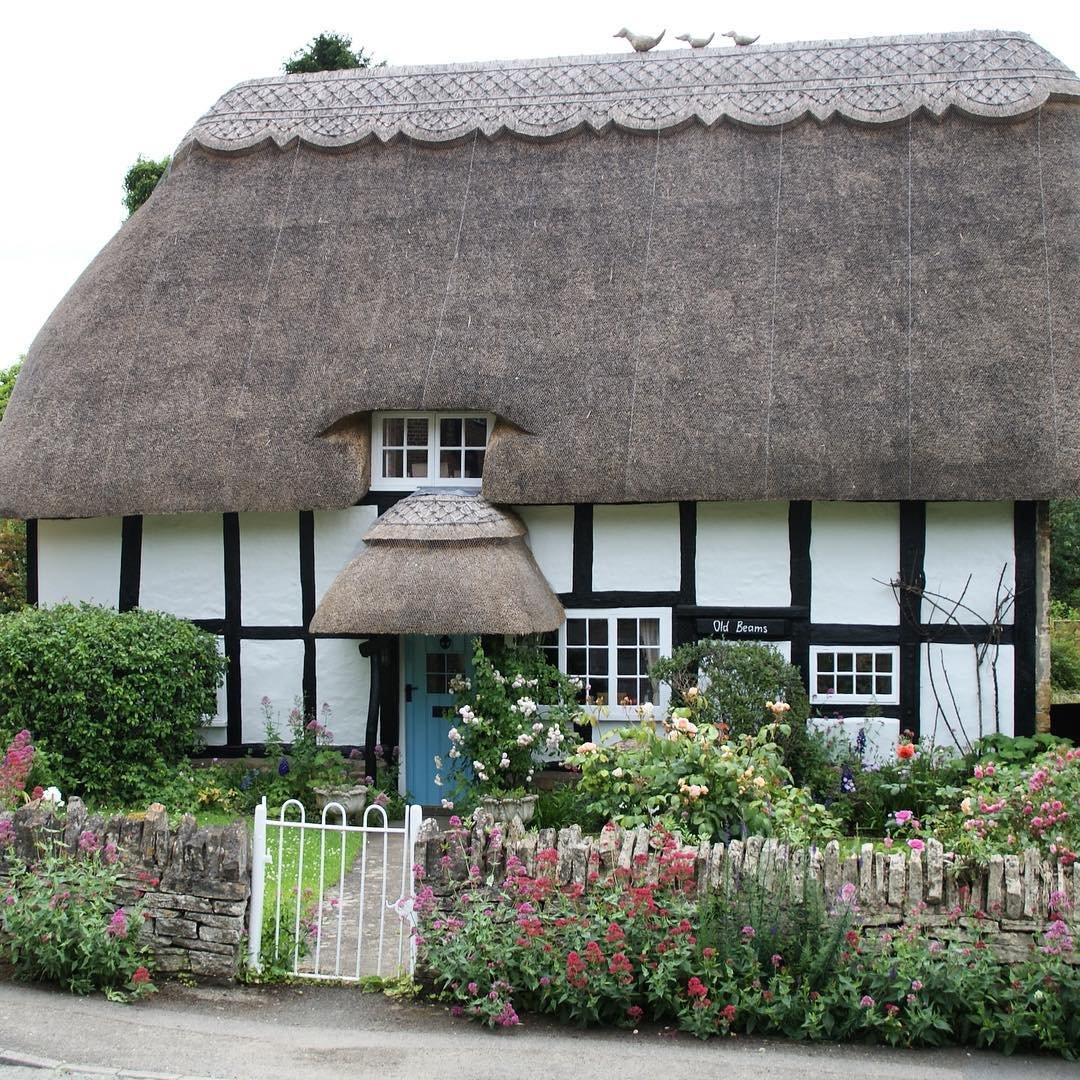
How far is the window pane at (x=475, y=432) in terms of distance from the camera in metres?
11.8

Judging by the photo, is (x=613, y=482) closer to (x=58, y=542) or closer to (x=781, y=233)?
(x=781, y=233)

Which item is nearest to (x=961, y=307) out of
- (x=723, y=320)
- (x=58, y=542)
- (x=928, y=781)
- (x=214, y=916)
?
(x=723, y=320)

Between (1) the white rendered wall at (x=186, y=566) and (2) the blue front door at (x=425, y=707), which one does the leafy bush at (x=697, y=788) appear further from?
(1) the white rendered wall at (x=186, y=566)

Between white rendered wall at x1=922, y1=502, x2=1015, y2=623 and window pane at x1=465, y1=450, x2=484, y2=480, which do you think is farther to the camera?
window pane at x1=465, y1=450, x2=484, y2=480

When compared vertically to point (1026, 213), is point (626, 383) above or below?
below

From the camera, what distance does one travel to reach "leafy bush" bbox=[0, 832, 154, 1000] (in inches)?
259

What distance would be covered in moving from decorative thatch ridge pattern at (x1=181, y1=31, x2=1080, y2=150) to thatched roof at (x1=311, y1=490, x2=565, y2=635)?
14.0ft

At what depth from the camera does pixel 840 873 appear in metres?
6.36

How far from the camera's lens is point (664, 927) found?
624cm

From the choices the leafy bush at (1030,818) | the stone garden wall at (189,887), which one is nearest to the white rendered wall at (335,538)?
the stone garden wall at (189,887)

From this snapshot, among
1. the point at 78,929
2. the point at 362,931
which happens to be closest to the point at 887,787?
the point at 362,931

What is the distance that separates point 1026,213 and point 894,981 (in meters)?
7.82

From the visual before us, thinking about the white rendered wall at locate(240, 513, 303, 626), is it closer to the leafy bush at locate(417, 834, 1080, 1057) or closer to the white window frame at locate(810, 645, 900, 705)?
the white window frame at locate(810, 645, 900, 705)

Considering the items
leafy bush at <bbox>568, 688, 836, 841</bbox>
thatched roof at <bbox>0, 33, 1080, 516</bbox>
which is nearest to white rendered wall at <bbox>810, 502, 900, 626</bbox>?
thatched roof at <bbox>0, 33, 1080, 516</bbox>
